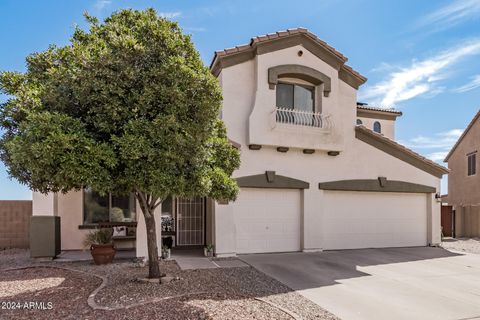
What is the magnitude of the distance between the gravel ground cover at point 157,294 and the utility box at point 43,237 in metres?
1.10

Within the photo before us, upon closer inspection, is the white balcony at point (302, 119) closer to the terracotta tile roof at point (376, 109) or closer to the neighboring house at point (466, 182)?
the terracotta tile roof at point (376, 109)

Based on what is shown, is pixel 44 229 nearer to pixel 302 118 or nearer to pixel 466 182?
pixel 302 118

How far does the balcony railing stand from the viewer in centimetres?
1365

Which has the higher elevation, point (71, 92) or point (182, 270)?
point (71, 92)

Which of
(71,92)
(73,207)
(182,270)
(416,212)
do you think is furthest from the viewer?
(416,212)

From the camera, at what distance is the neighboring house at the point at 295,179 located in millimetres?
12945

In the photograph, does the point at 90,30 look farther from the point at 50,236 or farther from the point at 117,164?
the point at 50,236

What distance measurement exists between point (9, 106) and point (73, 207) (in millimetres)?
7506

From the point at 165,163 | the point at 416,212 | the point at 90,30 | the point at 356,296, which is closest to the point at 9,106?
the point at 90,30

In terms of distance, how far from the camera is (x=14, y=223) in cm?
1443

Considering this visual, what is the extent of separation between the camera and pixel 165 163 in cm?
695

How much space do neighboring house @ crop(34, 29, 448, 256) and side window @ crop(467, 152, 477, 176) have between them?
437 inches

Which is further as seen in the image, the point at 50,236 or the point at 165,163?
the point at 50,236

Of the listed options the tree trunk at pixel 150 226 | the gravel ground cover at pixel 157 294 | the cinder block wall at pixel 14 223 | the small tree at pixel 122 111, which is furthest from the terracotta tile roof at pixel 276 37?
the cinder block wall at pixel 14 223
